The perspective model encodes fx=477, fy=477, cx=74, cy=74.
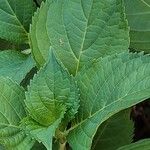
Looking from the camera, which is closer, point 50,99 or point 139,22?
point 50,99

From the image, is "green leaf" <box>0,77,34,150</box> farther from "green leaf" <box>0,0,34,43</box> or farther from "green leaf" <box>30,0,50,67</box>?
"green leaf" <box>0,0,34,43</box>

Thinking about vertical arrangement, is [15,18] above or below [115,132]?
above

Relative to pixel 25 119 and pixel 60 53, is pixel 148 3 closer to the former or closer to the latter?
pixel 60 53

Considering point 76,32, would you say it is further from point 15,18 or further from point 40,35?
point 15,18

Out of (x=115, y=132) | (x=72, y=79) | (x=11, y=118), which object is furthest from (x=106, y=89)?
(x=115, y=132)

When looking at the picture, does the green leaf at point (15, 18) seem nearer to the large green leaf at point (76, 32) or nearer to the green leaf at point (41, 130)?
the large green leaf at point (76, 32)

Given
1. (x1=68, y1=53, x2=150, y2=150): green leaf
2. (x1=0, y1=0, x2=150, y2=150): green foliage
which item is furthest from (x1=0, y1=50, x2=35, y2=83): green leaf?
(x1=68, y1=53, x2=150, y2=150): green leaf
